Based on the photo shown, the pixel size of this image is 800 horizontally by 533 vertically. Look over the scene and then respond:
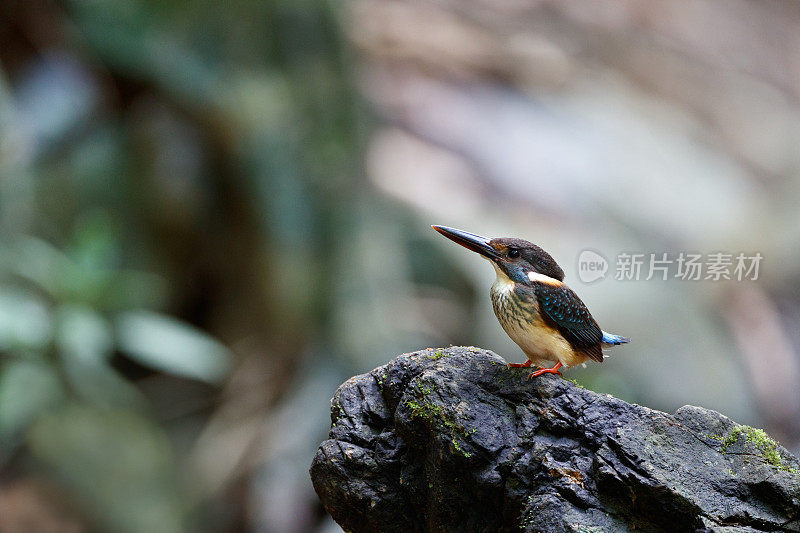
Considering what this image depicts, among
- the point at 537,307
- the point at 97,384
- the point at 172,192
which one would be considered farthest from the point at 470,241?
the point at 172,192

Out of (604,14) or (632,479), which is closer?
(632,479)

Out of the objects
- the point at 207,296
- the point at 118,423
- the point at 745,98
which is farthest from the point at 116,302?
the point at 745,98

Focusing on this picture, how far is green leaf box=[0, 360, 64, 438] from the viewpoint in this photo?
17.6 feet

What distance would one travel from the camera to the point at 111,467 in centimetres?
599

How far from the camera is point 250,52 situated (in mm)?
6625

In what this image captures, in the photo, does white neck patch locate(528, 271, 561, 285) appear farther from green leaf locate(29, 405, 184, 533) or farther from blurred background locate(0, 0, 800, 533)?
green leaf locate(29, 405, 184, 533)

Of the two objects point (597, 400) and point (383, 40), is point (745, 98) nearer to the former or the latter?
point (383, 40)

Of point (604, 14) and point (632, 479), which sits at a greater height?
point (604, 14)

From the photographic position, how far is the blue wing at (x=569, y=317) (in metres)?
2.13

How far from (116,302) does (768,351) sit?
17.7ft

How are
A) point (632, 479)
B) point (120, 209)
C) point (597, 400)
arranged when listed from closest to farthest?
point (632, 479) < point (597, 400) < point (120, 209)

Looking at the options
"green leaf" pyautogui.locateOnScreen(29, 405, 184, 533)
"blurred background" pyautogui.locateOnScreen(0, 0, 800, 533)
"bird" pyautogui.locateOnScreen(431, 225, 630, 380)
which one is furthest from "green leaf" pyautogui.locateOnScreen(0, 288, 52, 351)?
"bird" pyautogui.locateOnScreen(431, 225, 630, 380)

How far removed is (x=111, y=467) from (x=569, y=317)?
486cm

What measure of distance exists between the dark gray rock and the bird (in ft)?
0.30
